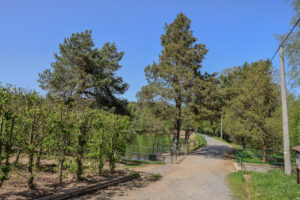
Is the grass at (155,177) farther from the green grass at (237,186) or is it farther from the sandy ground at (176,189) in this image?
the green grass at (237,186)

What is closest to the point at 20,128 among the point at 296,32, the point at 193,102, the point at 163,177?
the point at 163,177

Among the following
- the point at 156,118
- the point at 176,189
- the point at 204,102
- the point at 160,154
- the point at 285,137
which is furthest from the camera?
the point at 156,118

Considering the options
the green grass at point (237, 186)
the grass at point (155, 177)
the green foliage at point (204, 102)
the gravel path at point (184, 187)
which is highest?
the green foliage at point (204, 102)

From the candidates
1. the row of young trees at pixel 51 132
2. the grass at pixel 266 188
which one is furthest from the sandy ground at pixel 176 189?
the row of young trees at pixel 51 132

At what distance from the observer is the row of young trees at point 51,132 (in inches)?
215

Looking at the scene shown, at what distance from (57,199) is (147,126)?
11532 mm

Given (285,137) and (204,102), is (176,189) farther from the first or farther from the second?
(204,102)

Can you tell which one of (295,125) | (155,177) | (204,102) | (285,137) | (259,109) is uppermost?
(204,102)

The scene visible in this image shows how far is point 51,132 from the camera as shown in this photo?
6578 millimetres

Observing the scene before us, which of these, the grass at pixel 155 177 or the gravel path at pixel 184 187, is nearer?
the gravel path at pixel 184 187

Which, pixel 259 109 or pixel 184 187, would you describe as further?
pixel 259 109

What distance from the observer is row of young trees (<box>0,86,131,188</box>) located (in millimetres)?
5473

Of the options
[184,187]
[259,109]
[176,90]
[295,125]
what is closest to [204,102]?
[176,90]

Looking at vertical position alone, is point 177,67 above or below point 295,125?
above
